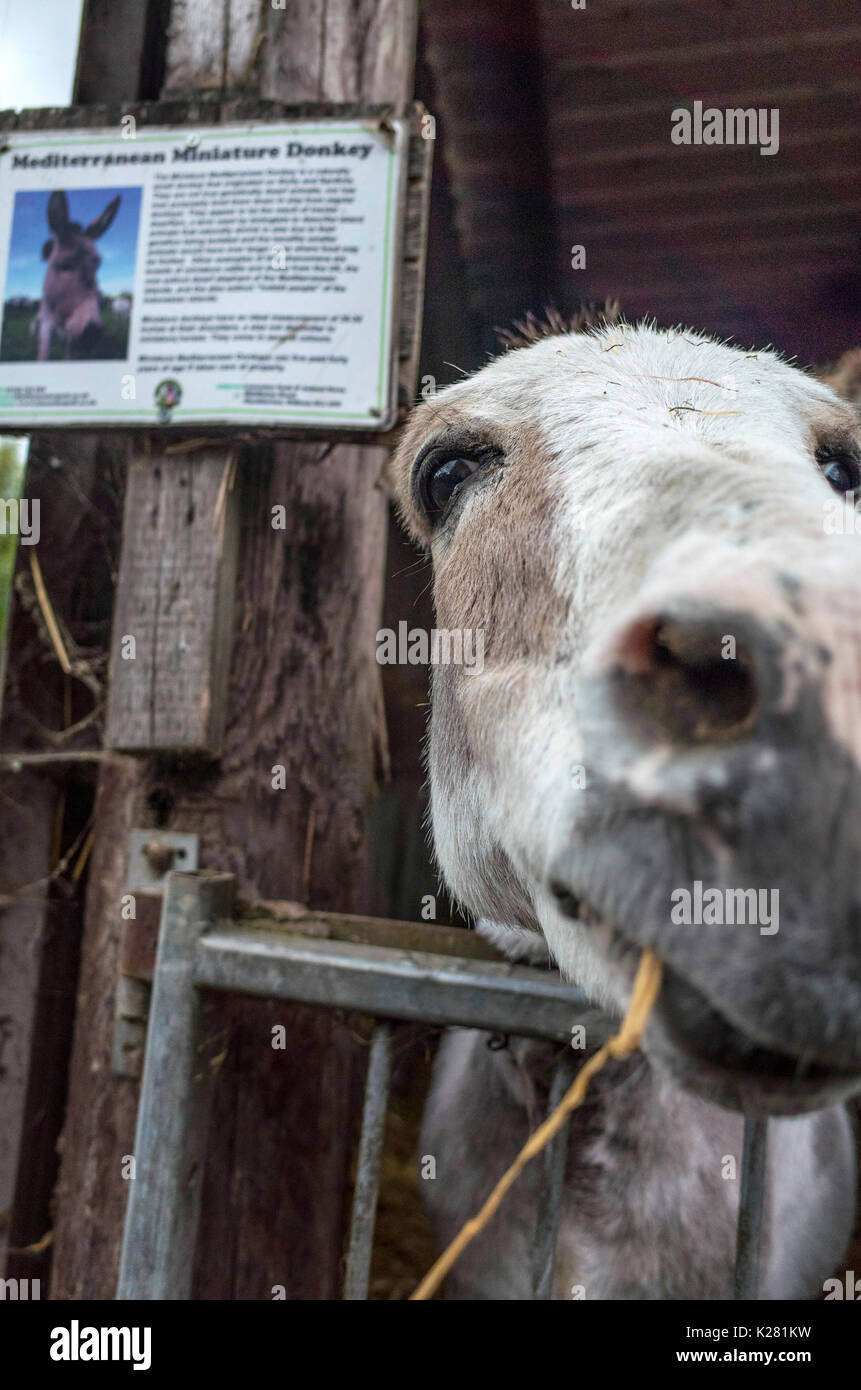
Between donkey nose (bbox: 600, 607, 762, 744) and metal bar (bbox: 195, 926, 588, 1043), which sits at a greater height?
donkey nose (bbox: 600, 607, 762, 744)

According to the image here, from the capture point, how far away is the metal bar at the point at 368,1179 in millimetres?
1266

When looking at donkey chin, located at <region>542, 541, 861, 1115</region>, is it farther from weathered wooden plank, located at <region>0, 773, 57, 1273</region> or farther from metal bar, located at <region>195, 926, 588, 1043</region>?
weathered wooden plank, located at <region>0, 773, 57, 1273</region>

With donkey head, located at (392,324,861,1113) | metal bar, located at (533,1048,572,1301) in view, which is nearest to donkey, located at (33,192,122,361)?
donkey head, located at (392,324,861,1113)

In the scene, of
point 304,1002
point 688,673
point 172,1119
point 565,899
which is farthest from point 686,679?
point 172,1119

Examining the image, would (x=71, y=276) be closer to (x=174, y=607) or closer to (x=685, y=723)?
(x=174, y=607)

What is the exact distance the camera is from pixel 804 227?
3230 mm

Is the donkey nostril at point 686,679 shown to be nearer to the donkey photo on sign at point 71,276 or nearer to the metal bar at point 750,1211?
the metal bar at point 750,1211

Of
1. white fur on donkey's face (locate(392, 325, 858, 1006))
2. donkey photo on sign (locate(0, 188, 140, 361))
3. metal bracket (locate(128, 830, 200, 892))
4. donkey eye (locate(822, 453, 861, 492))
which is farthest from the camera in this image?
donkey photo on sign (locate(0, 188, 140, 361))

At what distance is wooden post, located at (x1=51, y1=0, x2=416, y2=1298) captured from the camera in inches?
62.6

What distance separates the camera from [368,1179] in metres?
1.28

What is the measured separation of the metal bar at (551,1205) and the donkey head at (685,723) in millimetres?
356

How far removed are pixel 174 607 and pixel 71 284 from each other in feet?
2.38

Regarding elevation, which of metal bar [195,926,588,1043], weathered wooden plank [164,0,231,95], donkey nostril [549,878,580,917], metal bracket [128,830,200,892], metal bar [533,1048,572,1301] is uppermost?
weathered wooden plank [164,0,231,95]
